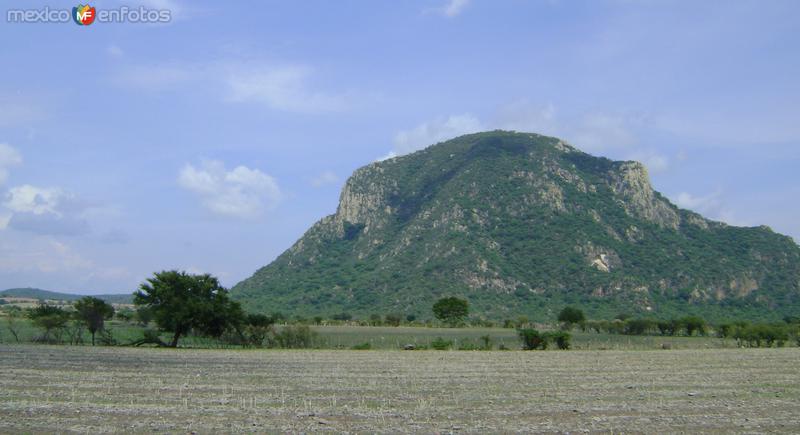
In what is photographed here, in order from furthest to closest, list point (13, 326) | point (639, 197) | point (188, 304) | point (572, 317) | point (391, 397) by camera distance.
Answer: point (639, 197) → point (572, 317) → point (13, 326) → point (188, 304) → point (391, 397)

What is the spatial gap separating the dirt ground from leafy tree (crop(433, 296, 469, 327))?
192 feet

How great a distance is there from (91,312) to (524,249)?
7981cm

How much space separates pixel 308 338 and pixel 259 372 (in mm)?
23115

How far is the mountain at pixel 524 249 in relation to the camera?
111m

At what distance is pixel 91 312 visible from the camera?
52.1 metres

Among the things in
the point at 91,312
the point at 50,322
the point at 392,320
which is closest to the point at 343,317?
the point at 392,320

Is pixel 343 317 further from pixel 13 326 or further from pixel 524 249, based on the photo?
pixel 13 326

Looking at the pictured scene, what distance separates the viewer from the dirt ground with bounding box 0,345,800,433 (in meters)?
14.6

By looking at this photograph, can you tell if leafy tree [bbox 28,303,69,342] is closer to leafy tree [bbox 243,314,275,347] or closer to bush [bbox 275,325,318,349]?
leafy tree [bbox 243,314,275,347]

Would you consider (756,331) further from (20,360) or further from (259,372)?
(20,360)

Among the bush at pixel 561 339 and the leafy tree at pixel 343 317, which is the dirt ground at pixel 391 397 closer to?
the bush at pixel 561 339

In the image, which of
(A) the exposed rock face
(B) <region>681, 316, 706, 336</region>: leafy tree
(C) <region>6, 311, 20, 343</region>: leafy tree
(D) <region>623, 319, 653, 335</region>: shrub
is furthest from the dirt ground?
(A) the exposed rock face

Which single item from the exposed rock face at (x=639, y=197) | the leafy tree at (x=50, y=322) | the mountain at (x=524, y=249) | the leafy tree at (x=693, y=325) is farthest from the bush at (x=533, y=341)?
the exposed rock face at (x=639, y=197)

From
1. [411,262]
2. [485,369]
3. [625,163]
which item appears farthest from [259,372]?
[625,163]
